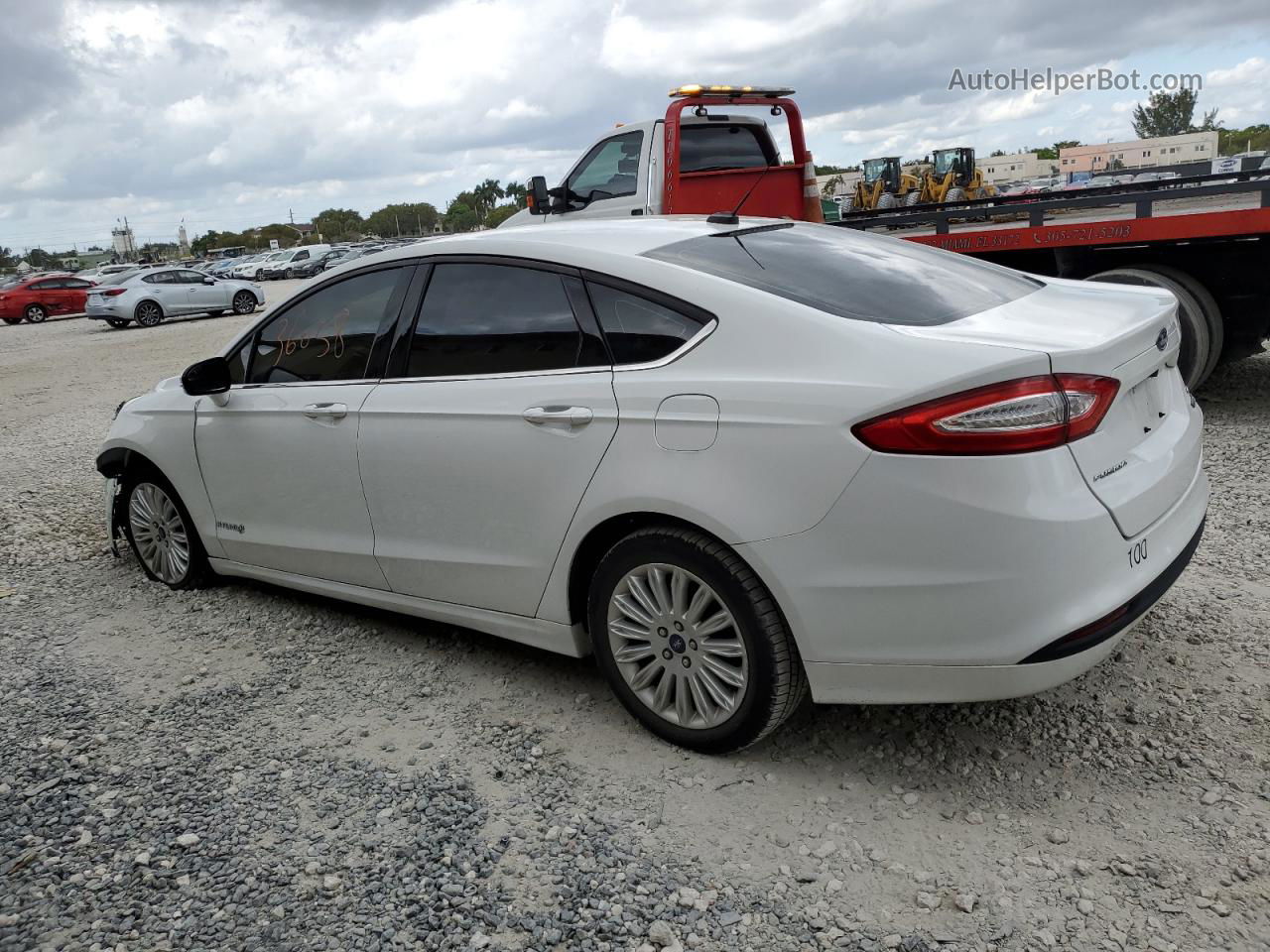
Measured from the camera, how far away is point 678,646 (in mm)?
3141

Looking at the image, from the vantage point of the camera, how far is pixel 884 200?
26.2 m

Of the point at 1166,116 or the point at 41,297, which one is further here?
the point at 1166,116

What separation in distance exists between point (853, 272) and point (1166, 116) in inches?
4208

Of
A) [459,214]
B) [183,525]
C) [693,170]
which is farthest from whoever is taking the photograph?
[459,214]

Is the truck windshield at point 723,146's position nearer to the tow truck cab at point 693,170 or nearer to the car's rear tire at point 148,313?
the tow truck cab at point 693,170

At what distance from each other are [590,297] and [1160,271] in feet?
17.7

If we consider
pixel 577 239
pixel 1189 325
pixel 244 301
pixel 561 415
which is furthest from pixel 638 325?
pixel 244 301

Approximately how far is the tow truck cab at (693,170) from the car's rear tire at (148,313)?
67.7 feet

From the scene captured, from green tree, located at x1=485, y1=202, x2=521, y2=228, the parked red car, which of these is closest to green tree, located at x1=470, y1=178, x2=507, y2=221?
green tree, located at x1=485, y1=202, x2=521, y2=228

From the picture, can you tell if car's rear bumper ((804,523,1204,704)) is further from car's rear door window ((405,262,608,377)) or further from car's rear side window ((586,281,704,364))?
car's rear door window ((405,262,608,377))

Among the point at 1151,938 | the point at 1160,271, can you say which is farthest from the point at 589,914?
the point at 1160,271

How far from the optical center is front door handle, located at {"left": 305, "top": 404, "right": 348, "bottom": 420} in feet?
13.0

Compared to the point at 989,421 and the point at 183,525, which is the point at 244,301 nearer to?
the point at 183,525

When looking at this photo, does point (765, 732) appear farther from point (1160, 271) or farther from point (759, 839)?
point (1160, 271)
